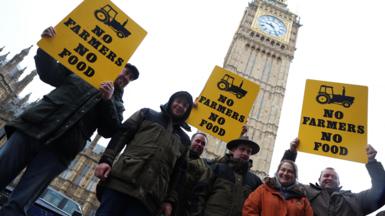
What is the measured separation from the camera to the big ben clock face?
105 ft

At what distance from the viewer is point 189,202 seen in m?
3.24

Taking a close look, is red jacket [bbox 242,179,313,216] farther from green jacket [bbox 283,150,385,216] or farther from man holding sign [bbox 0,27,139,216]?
man holding sign [bbox 0,27,139,216]

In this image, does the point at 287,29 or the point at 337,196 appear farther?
the point at 287,29

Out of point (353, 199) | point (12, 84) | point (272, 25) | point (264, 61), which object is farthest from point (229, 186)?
point (12, 84)

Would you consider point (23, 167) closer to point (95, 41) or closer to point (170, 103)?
point (170, 103)

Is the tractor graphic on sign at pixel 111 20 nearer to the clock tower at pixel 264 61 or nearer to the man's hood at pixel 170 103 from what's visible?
the man's hood at pixel 170 103

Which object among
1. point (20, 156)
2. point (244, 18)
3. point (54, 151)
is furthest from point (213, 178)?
point (244, 18)

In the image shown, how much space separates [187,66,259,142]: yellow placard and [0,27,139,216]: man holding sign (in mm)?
1684

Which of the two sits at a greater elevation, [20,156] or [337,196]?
[337,196]

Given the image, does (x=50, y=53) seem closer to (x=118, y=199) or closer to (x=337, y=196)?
(x=118, y=199)

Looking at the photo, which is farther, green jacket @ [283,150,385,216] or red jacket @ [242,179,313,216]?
green jacket @ [283,150,385,216]

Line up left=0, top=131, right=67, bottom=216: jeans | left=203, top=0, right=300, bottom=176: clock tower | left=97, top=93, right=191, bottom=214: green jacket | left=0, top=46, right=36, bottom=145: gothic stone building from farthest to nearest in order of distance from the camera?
left=0, top=46, right=36, bottom=145: gothic stone building < left=203, top=0, right=300, bottom=176: clock tower < left=97, top=93, right=191, bottom=214: green jacket < left=0, top=131, right=67, bottom=216: jeans

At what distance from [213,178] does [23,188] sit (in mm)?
1773

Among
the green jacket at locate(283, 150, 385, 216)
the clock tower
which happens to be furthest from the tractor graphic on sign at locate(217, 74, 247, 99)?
the clock tower
